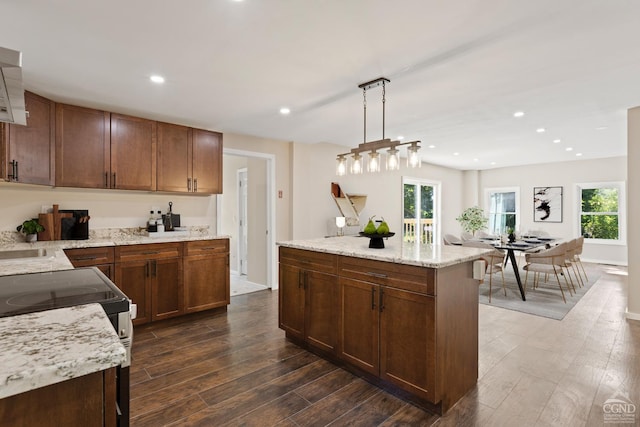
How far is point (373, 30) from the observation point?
216cm

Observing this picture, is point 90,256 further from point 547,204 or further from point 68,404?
point 547,204

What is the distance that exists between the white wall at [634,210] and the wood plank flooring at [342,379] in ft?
1.00

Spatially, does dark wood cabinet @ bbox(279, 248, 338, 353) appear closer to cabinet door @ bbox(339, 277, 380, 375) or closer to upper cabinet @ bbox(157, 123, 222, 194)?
cabinet door @ bbox(339, 277, 380, 375)

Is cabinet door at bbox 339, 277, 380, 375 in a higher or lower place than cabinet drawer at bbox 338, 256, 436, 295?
lower

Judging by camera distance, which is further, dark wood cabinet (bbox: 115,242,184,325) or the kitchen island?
dark wood cabinet (bbox: 115,242,184,325)

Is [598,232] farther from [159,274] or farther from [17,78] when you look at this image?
[17,78]

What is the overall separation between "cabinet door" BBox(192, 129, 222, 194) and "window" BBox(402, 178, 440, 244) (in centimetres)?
450

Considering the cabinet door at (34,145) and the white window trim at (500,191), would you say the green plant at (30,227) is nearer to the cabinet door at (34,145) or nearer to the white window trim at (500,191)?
the cabinet door at (34,145)

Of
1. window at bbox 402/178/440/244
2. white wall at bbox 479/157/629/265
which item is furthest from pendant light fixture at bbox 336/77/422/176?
white wall at bbox 479/157/629/265

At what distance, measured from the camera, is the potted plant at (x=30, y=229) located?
10.6ft

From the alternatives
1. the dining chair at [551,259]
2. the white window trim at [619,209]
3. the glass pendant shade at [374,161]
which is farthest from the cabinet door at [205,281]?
the white window trim at [619,209]

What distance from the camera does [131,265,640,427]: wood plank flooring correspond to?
2.03 m

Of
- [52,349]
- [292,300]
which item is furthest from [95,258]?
[52,349]

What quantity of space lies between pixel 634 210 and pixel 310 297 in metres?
3.74
